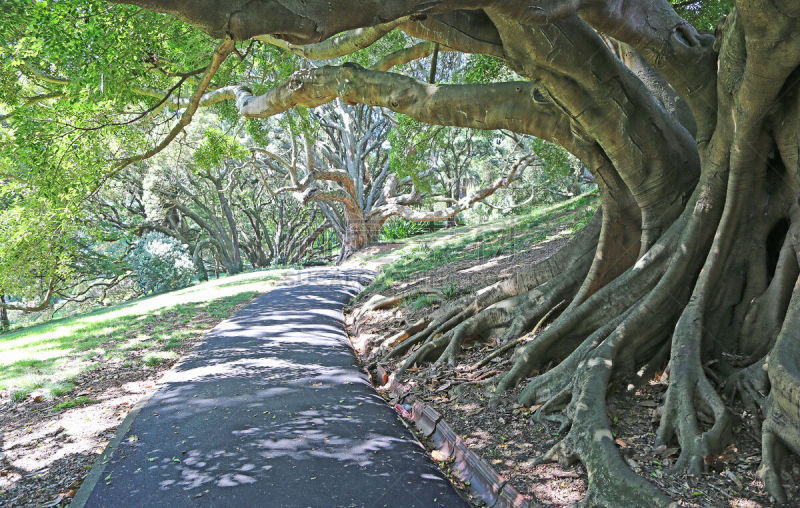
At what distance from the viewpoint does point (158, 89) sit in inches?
406

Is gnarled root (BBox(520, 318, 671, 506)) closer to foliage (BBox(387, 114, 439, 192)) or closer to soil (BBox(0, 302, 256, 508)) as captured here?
soil (BBox(0, 302, 256, 508))

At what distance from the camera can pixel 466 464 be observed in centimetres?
416

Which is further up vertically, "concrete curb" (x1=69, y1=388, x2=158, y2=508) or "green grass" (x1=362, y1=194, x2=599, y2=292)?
"green grass" (x1=362, y1=194, x2=599, y2=292)

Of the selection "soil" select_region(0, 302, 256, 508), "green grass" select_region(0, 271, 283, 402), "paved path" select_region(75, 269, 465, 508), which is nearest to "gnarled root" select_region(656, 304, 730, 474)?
"paved path" select_region(75, 269, 465, 508)

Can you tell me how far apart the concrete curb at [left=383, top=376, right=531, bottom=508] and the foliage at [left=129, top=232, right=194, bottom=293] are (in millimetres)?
18835

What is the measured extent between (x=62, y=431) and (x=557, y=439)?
192 inches

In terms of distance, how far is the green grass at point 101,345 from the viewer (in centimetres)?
743

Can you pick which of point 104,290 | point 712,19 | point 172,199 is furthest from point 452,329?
point 104,290

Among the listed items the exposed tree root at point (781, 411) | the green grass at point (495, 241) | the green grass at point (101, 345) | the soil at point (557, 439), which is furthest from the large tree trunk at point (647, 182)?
the green grass at point (495, 241)

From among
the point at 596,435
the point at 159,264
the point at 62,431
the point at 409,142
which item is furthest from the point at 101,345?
the point at 159,264

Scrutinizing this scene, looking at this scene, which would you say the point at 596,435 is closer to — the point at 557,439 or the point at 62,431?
the point at 557,439

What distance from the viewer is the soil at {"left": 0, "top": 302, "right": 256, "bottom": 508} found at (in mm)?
4227

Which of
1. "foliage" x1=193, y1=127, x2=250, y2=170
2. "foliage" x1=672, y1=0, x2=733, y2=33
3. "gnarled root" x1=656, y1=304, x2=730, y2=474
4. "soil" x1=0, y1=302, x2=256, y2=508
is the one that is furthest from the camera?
"foliage" x1=193, y1=127, x2=250, y2=170

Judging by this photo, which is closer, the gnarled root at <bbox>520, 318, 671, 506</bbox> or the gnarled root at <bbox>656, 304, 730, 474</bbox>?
the gnarled root at <bbox>520, 318, 671, 506</bbox>
